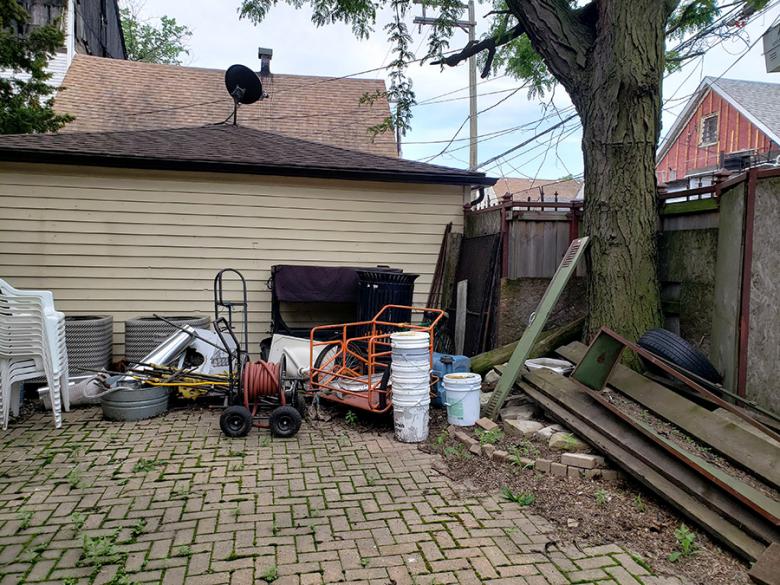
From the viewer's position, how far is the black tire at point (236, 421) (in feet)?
14.4

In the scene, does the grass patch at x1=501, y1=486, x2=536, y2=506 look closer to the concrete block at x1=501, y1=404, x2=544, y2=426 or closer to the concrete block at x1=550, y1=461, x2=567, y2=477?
the concrete block at x1=550, y1=461, x2=567, y2=477

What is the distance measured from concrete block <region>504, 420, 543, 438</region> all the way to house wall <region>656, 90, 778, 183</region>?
16.1 metres

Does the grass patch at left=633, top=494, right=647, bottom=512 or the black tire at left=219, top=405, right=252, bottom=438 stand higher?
the black tire at left=219, top=405, right=252, bottom=438

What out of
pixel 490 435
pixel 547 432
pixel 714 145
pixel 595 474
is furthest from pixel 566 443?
pixel 714 145

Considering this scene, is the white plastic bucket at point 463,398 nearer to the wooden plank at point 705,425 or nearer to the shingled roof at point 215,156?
the wooden plank at point 705,425

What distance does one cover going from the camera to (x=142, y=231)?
21.4 feet

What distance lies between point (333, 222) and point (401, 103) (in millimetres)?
2583

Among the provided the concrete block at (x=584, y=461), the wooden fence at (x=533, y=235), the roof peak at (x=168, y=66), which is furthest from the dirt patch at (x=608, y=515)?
the roof peak at (x=168, y=66)

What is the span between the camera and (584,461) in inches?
139

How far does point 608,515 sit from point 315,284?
13.7 feet

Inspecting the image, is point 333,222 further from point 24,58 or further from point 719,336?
point 24,58

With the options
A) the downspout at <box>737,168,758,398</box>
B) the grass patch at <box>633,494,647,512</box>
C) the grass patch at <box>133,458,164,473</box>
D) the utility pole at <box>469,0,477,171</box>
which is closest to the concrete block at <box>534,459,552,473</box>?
the grass patch at <box>633,494,647,512</box>

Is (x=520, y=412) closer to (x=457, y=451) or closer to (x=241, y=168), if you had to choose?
(x=457, y=451)

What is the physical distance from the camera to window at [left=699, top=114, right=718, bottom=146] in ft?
63.6
